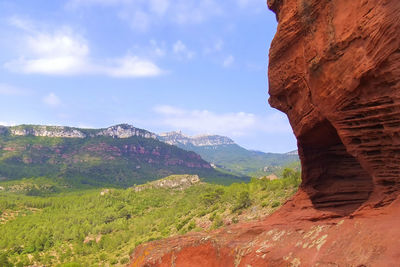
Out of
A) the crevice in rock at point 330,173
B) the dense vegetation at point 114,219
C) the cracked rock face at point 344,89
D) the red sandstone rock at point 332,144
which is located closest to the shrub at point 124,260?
the dense vegetation at point 114,219

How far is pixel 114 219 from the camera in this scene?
140 m

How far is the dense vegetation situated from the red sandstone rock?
28.3 metres

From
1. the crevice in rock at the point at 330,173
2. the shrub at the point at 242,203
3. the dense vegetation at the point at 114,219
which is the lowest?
the dense vegetation at the point at 114,219

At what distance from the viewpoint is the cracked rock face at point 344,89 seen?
404 inches

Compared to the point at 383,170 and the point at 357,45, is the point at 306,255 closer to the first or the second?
the point at 383,170

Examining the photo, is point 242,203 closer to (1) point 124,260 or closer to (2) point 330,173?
(1) point 124,260

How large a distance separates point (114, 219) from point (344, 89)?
144m

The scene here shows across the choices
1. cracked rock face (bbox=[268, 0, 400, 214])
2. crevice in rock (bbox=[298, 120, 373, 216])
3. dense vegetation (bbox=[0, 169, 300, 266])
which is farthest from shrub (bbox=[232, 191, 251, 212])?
cracked rock face (bbox=[268, 0, 400, 214])

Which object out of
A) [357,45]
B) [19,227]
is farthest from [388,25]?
[19,227]

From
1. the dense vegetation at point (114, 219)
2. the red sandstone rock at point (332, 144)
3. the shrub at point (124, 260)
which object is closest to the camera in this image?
the red sandstone rock at point (332, 144)

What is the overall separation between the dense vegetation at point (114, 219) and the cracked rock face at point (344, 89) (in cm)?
2820

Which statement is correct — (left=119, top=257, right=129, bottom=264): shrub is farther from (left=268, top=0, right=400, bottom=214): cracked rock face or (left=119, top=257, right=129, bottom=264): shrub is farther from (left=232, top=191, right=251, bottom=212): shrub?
(left=268, top=0, right=400, bottom=214): cracked rock face

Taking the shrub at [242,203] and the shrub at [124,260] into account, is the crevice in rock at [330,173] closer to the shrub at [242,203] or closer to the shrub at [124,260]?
Result: the shrub at [242,203]

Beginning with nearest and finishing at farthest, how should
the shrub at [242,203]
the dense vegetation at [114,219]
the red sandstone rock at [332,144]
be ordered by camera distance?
the red sandstone rock at [332,144] < the shrub at [242,203] < the dense vegetation at [114,219]
